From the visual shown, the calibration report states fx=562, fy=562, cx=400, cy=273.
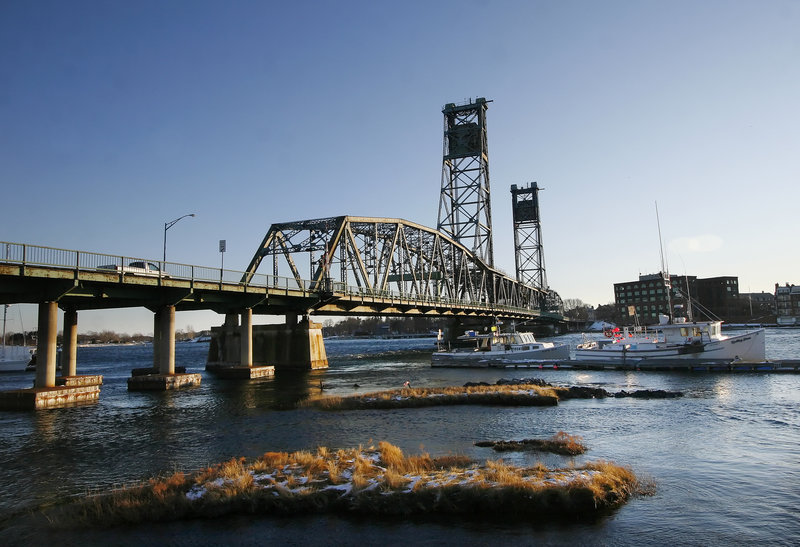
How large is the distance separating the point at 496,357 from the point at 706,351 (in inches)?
848

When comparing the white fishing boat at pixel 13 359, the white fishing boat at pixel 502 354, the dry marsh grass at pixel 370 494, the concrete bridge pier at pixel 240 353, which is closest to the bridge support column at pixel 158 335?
the concrete bridge pier at pixel 240 353

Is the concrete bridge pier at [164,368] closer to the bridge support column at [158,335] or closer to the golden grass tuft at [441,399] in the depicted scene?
the bridge support column at [158,335]

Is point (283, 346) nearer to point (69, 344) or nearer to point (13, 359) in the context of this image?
point (69, 344)

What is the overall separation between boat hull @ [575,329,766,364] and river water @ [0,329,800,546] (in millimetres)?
8988

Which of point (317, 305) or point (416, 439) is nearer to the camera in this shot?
point (416, 439)

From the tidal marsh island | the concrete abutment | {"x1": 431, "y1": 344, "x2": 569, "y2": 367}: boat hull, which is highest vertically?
the concrete abutment

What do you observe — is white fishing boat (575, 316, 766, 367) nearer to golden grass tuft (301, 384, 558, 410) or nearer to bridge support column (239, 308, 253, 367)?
golden grass tuft (301, 384, 558, 410)

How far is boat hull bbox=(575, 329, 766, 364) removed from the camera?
5309 centimetres

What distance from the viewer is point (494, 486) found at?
555 inches

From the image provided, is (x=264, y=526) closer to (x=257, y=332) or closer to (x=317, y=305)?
(x=317, y=305)

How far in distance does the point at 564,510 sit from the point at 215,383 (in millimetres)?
44419

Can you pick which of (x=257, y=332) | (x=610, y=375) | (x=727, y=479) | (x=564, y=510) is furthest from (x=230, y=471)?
(x=257, y=332)

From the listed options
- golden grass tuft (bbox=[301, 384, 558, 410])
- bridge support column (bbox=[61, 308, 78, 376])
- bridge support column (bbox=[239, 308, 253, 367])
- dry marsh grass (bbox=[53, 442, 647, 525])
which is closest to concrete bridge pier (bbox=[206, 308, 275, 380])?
bridge support column (bbox=[239, 308, 253, 367])

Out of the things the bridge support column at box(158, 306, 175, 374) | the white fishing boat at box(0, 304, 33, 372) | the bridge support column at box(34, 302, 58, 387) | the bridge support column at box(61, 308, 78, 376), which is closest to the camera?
the bridge support column at box(34, 302, 58, 387)
